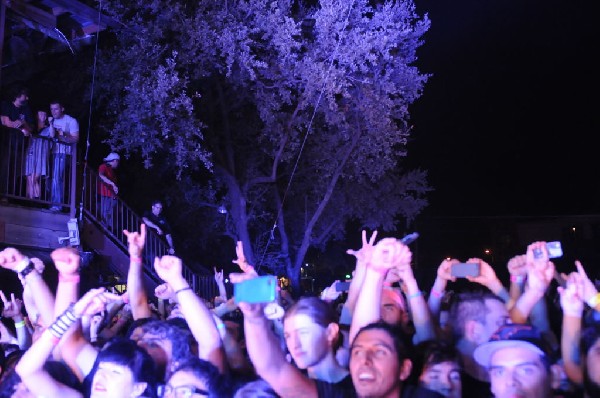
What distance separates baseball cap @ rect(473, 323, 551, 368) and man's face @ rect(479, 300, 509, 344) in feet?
1.46

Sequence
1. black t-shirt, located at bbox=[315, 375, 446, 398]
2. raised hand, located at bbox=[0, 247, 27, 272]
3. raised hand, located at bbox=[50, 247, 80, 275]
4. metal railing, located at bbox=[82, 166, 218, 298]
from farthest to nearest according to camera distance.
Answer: metal railing, located at bbox=[82, 166, 218, 298] → raised hand, located at bbox=[0, 247, 27, 272] → raised hand, located at bbox=[50, 247, 80, 275] → black t-shirt, located at bbox=[315, 375, 446, 398]

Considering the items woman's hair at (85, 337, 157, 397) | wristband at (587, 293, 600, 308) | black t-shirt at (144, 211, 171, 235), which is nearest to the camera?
woman's hair at (85, 337, 157, 397)

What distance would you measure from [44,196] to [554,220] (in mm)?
33341

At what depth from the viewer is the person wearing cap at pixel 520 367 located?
320 centimetres

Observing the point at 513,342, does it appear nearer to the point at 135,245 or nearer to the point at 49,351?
the point at 49,351

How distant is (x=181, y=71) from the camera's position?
13492 mm

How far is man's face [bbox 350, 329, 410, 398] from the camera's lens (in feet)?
10.5

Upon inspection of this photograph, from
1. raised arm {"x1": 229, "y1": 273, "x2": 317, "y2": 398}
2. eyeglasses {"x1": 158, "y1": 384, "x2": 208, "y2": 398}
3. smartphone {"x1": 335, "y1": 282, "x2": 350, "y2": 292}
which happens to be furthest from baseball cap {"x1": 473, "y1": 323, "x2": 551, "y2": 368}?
smartphone {"x1": 335, "y1": 282, "x2": 350, "y2": 292}

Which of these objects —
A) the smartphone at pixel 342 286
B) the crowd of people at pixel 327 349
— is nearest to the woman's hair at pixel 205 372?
the crowd of people at pixel 327 349

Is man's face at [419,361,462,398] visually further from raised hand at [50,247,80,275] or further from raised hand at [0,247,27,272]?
raised hand at [0,247,27,272]

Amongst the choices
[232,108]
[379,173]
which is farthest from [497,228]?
[232,108]

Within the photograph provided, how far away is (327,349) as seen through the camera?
3678 millimetres

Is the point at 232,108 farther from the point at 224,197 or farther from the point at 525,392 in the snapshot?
the point at 525,392

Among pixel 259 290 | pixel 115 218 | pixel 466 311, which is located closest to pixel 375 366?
pixel 259 290
